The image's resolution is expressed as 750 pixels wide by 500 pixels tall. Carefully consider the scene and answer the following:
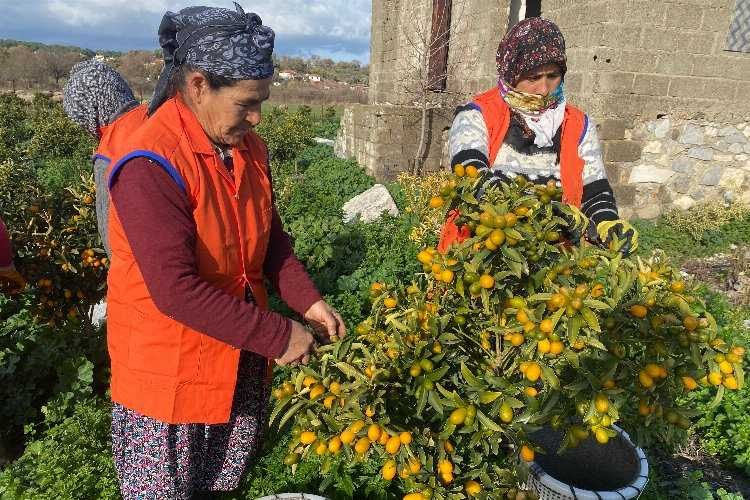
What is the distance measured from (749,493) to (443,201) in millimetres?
2555

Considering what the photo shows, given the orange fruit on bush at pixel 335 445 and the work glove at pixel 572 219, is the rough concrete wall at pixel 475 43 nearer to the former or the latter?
the work glove at pixel 572 219

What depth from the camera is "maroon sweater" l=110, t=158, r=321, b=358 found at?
4.27 feet

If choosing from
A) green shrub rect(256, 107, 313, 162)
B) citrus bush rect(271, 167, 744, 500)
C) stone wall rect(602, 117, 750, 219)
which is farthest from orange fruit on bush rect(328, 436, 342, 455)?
green shrub rect(256, 107, 313, 162)

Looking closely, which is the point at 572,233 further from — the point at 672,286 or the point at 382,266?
the point at 382,266

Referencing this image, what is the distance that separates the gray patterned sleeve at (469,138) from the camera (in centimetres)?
206

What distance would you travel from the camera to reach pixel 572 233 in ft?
5.60

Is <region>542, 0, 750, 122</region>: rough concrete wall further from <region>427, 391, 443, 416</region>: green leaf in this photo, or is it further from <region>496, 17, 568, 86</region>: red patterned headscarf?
<region>427, 391, 443, 416</region>: green leaf

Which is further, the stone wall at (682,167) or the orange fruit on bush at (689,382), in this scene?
the stone wall at (682,167)

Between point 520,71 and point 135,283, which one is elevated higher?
point 520,71

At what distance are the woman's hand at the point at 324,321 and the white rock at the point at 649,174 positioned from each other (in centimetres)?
513

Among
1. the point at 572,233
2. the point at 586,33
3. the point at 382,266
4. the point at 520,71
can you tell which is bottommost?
the point at 382,266

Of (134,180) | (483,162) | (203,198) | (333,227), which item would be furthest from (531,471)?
(333,227)

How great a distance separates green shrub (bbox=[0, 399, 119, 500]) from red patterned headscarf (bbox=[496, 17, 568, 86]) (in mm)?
2550

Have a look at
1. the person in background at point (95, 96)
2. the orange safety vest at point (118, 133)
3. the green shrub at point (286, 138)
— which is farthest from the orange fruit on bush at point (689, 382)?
the green shrub at point (286, 138)
